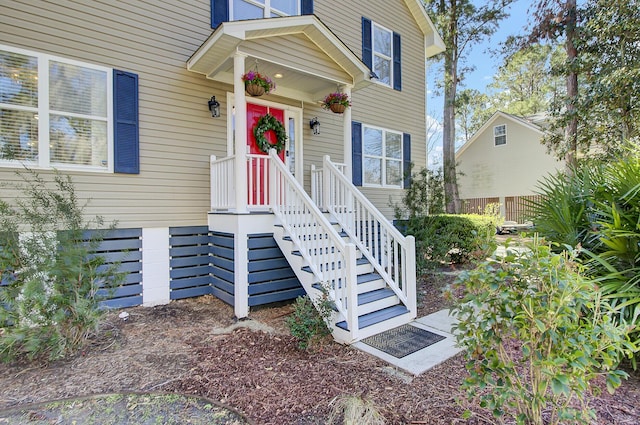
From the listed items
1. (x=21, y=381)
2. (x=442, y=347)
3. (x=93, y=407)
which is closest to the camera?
(x=93, y=407)

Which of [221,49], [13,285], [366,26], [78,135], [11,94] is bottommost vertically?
[13,285]

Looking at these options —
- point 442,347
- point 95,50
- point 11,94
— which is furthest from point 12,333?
point 442,347

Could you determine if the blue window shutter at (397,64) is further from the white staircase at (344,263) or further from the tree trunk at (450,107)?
the tree trunk at (450,107)

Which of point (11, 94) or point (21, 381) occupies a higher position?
point (11, 94)

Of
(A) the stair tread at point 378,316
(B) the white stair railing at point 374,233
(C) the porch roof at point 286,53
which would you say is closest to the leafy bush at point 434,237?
(B) the white stair railing at point 374,233

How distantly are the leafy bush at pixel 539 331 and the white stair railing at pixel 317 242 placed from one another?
1.72 metres

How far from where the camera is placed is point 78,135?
4.72 m

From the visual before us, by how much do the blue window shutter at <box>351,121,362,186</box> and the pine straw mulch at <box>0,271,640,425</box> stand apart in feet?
14.1

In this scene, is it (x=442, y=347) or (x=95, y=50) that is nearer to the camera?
(x=442, y=347)

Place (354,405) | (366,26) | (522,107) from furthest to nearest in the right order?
1. (522,107)
2. (366,26)
3. (354,405)

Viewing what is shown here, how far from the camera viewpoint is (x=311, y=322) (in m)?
3.73

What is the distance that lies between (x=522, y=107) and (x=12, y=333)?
29234 mm

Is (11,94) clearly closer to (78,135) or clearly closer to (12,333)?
(78,135)

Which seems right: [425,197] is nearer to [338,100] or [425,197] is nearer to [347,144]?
[347,144]
